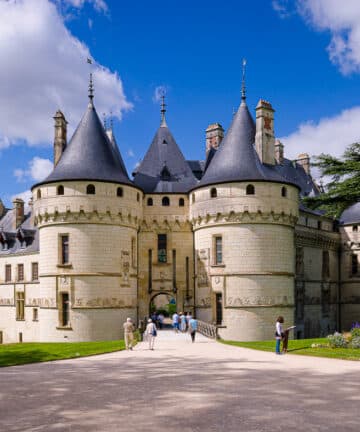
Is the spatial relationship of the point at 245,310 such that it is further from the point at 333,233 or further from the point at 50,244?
the point at 333,233

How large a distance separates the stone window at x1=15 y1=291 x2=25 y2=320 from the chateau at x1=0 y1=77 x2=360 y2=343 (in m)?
11.1

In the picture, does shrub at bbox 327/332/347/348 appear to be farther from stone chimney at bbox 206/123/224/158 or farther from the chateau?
stone chimney at bbox 206/123/224/158

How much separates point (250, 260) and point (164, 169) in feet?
35.3

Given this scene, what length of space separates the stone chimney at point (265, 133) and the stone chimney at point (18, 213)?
25.8 meters

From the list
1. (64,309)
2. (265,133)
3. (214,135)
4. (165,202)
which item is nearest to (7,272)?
(64,309)

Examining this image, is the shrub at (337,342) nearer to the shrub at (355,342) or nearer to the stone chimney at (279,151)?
the shrub at (355,342)

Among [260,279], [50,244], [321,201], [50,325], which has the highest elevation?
[321,201]

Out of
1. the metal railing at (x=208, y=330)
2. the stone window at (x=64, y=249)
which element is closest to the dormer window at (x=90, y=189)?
the stone window at (x=64, y=249)

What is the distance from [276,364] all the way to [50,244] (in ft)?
70.1

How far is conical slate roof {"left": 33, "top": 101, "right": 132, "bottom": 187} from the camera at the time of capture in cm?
3668

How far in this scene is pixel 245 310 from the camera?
36.0 metres

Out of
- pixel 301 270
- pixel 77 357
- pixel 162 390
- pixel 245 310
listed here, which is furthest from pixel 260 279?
pixel 162 390

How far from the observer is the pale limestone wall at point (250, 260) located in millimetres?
36062

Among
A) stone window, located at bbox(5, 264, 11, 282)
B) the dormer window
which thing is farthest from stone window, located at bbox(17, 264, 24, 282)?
the dormer window
